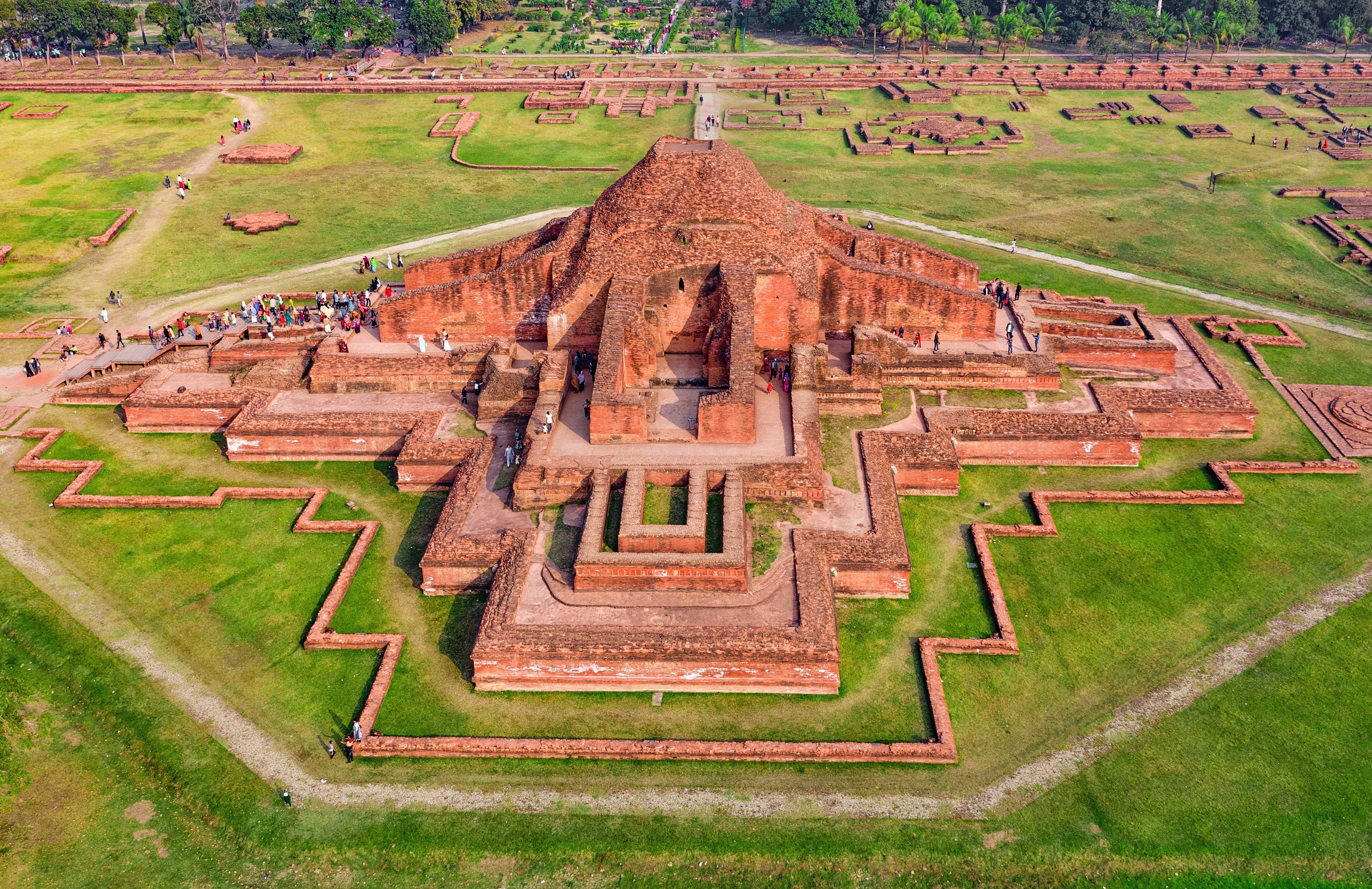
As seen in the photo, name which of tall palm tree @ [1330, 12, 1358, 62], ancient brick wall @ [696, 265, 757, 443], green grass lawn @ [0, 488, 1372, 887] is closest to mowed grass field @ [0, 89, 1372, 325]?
tall palm tree @ [1330, 12, 1358, 62]

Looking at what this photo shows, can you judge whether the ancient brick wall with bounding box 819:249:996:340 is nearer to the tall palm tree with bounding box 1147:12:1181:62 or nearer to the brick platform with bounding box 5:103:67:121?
the brick platform with bounding box 5:103:67:121

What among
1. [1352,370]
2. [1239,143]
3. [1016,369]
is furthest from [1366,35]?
[1016,369]

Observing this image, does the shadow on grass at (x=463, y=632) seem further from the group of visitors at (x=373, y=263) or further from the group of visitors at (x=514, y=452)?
the group of visitors at (x=373, y=263)

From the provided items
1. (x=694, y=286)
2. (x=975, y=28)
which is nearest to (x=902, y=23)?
(x=975, y=28)

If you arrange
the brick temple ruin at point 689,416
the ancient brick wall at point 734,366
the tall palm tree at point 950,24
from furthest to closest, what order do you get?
the tall palm tree at point 950,24 < the ancient brick wall at point 734,366 < the brick temple ruin at point 689,416

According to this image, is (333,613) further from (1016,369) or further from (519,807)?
(1016,369)

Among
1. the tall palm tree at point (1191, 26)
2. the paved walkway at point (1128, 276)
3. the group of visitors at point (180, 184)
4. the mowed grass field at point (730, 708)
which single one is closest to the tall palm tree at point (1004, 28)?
the tall palm tree at point (1191, 26)
